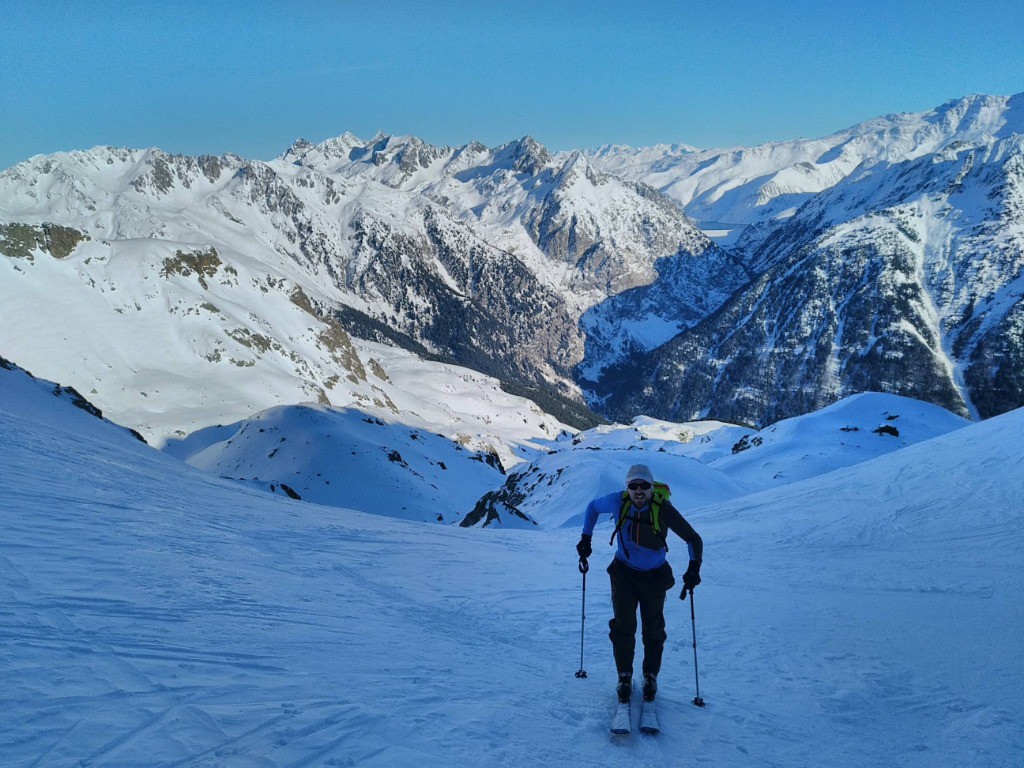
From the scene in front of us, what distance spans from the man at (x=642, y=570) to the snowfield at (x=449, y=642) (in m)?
0.65

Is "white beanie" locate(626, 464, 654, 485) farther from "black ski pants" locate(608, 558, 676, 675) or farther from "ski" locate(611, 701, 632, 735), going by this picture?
"ski" locate(611, 701, 632, 735)

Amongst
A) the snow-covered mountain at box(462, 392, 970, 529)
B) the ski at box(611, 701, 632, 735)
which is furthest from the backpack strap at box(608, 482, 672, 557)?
the snow-covered mountain at box(462, 392, 970, 529)

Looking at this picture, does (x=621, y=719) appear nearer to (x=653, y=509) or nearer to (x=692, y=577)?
(x=692, y=577)

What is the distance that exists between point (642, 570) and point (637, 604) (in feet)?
1.47

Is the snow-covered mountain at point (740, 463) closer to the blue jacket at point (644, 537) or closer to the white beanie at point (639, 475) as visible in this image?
the blue jacket at point (644, 537)

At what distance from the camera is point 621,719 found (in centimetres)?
617

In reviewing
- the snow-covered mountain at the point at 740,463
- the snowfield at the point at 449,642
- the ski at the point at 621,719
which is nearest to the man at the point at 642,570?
the ski at the point at 621,719

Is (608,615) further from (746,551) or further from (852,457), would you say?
(852,457)

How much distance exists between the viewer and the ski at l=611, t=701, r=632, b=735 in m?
6.03

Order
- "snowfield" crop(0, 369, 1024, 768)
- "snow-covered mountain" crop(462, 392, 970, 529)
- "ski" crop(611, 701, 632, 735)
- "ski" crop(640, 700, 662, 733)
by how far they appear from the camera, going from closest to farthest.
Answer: "snowfield" crop(0, 369, 1024, 768)
"ski" crop(611, 701, 632, 735)
"ski" crop(640, 700, 662, 733)
"snow-covered mountain" crop(462, 392, 970, 529)

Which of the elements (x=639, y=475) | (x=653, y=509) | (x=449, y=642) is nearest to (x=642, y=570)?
(x=653, y=509)

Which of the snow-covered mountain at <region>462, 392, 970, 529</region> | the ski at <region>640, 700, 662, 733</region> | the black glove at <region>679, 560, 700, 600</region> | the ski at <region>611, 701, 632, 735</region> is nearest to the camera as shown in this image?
the ski at <region>611, 701, 632, 735</region>

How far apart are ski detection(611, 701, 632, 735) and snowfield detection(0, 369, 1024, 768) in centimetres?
17

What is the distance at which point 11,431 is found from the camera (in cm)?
1773
